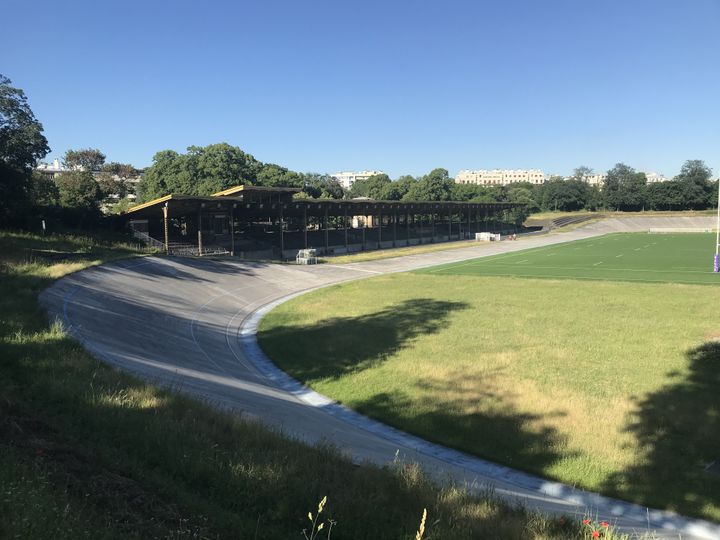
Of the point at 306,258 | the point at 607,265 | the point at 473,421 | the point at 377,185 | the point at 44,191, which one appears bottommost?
the point at 473,421

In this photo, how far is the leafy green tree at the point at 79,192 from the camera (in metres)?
51.8

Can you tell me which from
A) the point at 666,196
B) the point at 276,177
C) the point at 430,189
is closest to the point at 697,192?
the point at 666,196

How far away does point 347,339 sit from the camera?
22125 mm

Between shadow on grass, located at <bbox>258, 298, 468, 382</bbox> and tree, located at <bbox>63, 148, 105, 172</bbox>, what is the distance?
7616 cm

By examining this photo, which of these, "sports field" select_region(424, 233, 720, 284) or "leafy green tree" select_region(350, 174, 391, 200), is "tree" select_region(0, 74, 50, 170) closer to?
"sports field" select_region(424, 233, 720, 284)

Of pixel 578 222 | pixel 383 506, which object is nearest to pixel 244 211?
pixel 383 506

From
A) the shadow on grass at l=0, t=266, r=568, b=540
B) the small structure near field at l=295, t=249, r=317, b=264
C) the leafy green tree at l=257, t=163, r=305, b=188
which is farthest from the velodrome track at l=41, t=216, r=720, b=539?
the leafy green tree at l=257, t=163, r=305, b=188

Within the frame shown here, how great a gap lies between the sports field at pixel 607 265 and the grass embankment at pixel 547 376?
1056 centimetres

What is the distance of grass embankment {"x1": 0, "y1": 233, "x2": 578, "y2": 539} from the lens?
4.67 m

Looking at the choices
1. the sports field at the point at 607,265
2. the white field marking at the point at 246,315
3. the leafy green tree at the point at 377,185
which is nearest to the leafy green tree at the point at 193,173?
the sports field at the point at 607,265

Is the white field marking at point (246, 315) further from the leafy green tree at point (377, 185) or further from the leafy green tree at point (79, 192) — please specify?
the leafy green tree at point (377, 185)

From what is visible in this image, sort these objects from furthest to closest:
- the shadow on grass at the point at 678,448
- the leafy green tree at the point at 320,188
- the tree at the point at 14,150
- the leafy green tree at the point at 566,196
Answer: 1. the leafy green tree at the point at 566,196
2. the leafy green tree at the point at 320,188
3. the tree at the point at 14,150
4. the shadow on grass at the point at 678,448

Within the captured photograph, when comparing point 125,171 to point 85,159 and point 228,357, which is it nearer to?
point 85,159

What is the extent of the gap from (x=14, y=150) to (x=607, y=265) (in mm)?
57491
